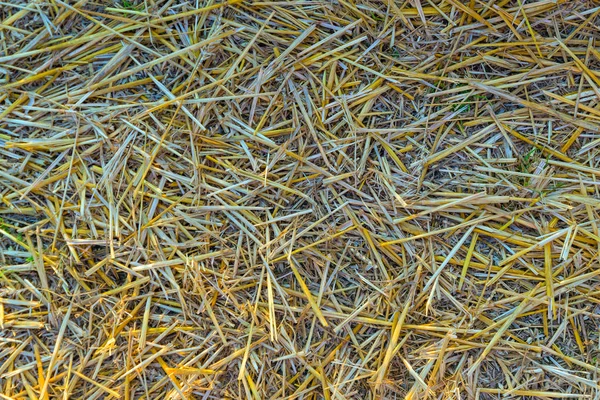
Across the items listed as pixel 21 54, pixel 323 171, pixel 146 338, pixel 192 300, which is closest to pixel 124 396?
pixel 146 338

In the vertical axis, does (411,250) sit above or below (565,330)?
above

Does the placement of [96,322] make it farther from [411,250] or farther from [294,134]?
[411,250]

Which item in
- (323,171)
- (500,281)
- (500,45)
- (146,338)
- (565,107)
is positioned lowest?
(146,338)

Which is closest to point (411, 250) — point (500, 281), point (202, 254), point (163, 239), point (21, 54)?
point (500, 281)

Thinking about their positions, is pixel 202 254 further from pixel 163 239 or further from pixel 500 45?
pixel 500 45

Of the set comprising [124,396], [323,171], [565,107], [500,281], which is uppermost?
[565,107]

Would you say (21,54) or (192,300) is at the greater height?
(21,54)
